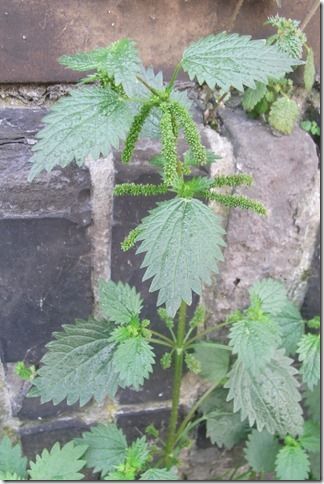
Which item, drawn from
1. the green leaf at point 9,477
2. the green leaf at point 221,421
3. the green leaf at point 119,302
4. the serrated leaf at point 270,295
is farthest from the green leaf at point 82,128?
the green leaf at point 221,421

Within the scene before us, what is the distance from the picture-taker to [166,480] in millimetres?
1052

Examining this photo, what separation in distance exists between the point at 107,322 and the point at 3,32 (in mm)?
479

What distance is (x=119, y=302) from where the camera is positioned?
3.36ft

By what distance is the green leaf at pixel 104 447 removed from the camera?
1.11m

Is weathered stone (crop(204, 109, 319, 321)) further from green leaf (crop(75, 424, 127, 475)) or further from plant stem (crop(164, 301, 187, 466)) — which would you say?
green leaf (crop(75, 424, 127, 475))

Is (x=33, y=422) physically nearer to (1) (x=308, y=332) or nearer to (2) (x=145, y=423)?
(2) (x=145, y=423)

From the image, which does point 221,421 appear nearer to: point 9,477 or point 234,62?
point 9,477

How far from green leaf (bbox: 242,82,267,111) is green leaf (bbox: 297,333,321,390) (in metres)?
0.42

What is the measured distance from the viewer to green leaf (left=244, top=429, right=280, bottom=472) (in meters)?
1.26

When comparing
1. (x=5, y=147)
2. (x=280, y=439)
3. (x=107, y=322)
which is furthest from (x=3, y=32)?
(x=280, y=439)

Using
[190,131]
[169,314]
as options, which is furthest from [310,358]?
[190,131]

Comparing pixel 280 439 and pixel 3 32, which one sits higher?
pixel 3 32

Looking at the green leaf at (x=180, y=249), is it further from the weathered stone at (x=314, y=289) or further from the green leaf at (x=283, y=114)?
the weathered stone at (x=314, y=289)

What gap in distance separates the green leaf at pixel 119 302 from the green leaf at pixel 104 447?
0.24 m
